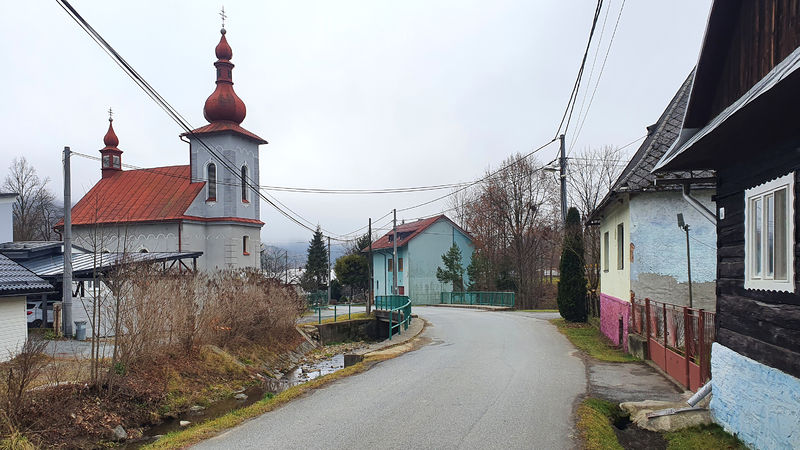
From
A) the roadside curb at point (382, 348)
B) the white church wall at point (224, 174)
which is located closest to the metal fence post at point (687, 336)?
the roadside curb at point (382, 348)

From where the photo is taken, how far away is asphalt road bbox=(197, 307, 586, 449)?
7.84 metres

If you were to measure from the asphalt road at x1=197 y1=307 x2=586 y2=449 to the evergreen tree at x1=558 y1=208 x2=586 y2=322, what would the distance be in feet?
24.4

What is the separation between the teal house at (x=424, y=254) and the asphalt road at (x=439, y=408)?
36.3m

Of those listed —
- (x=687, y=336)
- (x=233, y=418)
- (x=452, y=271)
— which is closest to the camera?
(x=233, y=418)

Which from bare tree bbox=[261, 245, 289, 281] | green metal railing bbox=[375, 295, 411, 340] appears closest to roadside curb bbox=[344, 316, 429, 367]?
green metal railing bbox=[375, 295, 411, 340]

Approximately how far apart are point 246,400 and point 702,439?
33.1 ft

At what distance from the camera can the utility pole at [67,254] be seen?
1836 cm

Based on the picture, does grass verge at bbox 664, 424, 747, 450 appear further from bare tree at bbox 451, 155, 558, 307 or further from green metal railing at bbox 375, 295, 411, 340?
bare tree at bbox 451, 155, 558, 307

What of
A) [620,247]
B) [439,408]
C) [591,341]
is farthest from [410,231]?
[439,408]

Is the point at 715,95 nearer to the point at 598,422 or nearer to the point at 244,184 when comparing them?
the point at 598,422

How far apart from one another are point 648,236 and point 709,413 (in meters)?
7.06

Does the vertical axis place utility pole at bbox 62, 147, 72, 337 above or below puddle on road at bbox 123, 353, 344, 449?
above

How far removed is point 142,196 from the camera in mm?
41469

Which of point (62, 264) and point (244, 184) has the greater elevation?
point (244, 184)
